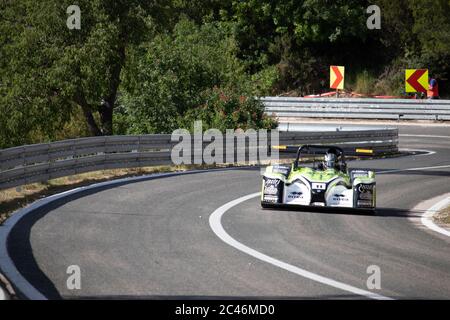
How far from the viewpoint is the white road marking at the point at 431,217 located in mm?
13666

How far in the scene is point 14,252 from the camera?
10672 millimetres

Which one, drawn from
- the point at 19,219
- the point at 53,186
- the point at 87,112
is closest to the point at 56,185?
the point at 53,186

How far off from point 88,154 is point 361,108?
22.1 metres

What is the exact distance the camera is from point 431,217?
15172 mm

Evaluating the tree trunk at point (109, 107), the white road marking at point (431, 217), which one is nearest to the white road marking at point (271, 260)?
the white road marking at point (431, 217)

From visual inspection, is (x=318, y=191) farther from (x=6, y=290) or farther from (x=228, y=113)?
(x=228, y=113)

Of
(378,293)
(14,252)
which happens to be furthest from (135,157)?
(378,293)

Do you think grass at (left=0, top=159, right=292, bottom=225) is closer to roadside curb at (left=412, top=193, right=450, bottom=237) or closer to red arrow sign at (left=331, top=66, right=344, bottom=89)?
roadside curb at (left=412, top=193, right=450, bottom=237)

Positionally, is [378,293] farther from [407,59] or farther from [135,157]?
[407,59]

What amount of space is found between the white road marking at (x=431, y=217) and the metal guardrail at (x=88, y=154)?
6900 millimetres

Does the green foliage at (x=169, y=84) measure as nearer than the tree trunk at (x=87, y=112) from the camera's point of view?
Yes

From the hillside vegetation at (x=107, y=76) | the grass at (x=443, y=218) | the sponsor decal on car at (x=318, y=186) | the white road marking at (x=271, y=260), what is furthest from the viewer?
the hillside vegetation at (x=107, y=76)

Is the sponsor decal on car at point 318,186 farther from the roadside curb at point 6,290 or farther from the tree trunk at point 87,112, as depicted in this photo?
the tree trunk at point 87,112

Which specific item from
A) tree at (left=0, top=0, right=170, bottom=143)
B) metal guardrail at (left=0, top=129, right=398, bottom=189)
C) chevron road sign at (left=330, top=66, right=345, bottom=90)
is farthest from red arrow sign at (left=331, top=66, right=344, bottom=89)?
metal guardrail at (left=0, top=129, right=398, bottom=189)
